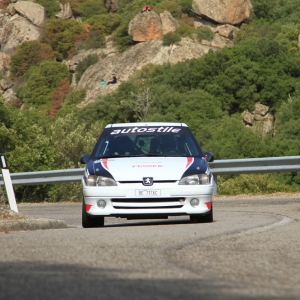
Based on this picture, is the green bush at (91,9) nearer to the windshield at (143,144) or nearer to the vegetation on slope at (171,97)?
the vegetation on slope at (171,97)

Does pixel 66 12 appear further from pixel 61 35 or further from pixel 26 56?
pixel 26 56

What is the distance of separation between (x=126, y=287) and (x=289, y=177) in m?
47.8

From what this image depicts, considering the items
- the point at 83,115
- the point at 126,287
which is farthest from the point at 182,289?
the point at 83,115

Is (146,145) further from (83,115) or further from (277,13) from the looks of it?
(277,13)

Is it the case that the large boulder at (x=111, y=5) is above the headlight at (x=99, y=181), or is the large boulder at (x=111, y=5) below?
below

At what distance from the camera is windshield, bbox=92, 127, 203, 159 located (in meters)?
12.6

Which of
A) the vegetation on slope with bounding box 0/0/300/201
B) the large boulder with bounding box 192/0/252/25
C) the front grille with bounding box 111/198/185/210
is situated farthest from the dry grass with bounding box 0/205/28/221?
the large boulder with bounding box 192/0/252/25

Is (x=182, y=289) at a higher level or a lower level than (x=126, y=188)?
higher

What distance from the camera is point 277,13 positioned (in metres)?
139

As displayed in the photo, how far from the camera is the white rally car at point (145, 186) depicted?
38.2 feet

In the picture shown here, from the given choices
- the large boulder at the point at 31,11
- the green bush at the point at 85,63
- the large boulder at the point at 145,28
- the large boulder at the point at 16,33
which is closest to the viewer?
the large boulder at the point at 145,28

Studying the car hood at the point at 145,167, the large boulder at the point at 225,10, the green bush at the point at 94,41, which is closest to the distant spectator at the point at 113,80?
the large boulder at the point at 225,10

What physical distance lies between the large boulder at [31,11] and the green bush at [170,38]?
110 ft

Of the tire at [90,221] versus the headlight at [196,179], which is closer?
the headlight at [196,179]
